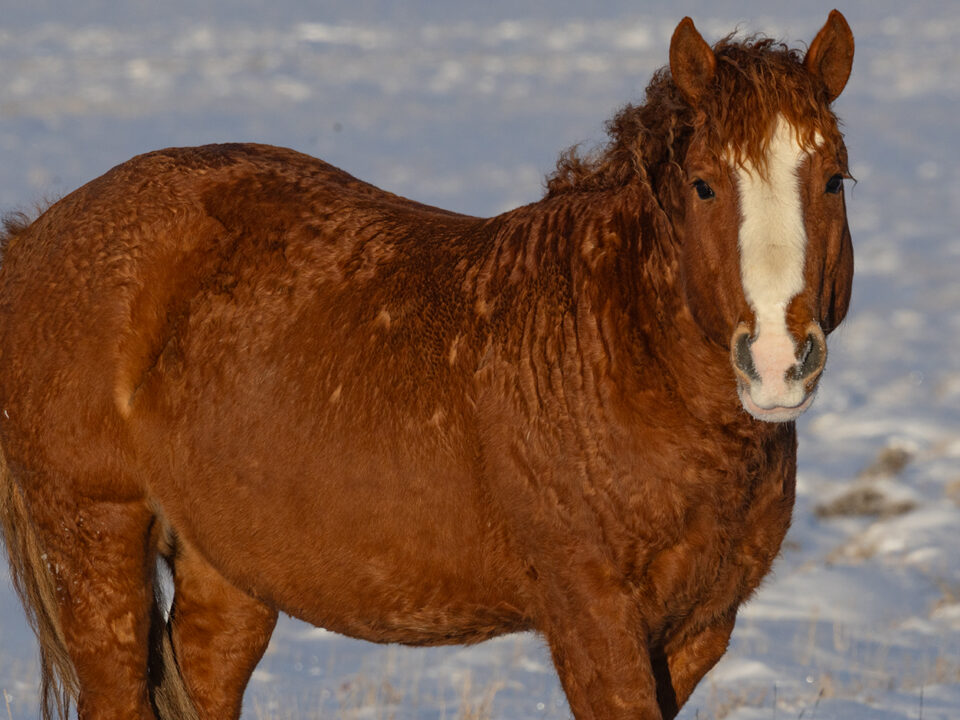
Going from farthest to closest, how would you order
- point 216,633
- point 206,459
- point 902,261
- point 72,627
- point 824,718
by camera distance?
1. point 902,261
2. point 824,718
3. point 216,633
4. point 72,627
5. point 206,459

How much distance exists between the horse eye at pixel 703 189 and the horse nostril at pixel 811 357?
427 millimetres

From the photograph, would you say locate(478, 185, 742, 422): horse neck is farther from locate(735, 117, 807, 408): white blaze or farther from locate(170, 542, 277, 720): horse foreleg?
locate(170, 542, 277, 720): horse foreleg

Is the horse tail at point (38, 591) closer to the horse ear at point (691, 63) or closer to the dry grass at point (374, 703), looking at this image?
the dry grass at point (374, 703)

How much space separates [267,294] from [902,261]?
13.5 meters

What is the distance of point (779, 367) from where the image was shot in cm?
272

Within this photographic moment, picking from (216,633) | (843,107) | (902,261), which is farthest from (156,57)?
(216,633)

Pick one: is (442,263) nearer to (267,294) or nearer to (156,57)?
(267,294)

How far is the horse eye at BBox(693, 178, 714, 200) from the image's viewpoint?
2.93 meters

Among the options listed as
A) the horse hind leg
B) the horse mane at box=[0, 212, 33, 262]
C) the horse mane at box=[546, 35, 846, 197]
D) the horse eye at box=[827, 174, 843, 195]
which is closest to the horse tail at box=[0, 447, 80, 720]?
the horse hind leg

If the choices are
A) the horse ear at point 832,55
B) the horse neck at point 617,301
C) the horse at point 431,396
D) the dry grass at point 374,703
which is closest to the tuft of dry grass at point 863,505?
the dry grass at point 374,703

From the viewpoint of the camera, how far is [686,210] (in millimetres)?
3021

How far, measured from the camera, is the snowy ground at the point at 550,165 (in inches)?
254

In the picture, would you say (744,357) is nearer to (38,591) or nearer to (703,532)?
(703,532)

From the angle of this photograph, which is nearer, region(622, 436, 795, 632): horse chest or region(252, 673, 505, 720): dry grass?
region(622, 436, 795, 632): horse chest
